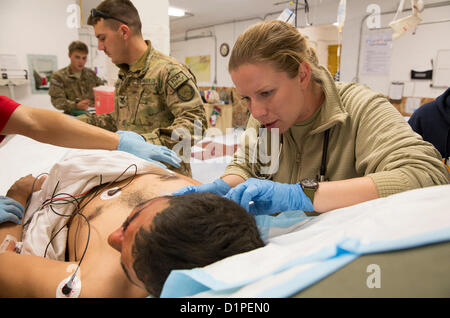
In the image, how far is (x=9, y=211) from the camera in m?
1.26

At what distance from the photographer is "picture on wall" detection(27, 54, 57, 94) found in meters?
4.21

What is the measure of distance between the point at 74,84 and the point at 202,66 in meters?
5.57

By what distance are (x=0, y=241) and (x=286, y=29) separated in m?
1.37

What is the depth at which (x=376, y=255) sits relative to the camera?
63cm

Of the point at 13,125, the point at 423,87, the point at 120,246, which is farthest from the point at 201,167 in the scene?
the point at 423,87

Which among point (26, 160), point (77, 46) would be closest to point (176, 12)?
point (77, 46)

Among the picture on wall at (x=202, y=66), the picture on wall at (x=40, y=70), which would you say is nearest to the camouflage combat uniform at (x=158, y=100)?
the picture on wall at (x=40, y=70)

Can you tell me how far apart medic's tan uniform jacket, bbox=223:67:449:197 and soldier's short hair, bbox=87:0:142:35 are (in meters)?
1.17

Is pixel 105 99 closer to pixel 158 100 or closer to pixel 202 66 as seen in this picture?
pixel 158 100

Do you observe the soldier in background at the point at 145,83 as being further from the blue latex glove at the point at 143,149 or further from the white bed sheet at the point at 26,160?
the white bed sheet at the point at 26,160

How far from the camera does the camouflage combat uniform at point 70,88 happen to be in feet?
13.1

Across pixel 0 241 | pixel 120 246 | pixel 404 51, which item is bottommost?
pixel 0 241

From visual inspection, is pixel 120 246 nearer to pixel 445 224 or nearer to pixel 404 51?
pixel 445 224

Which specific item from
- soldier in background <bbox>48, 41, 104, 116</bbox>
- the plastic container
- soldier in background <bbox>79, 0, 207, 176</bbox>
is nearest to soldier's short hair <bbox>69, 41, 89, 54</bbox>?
soldier in background <bbox>48, 41, 104, 116</bbox>
